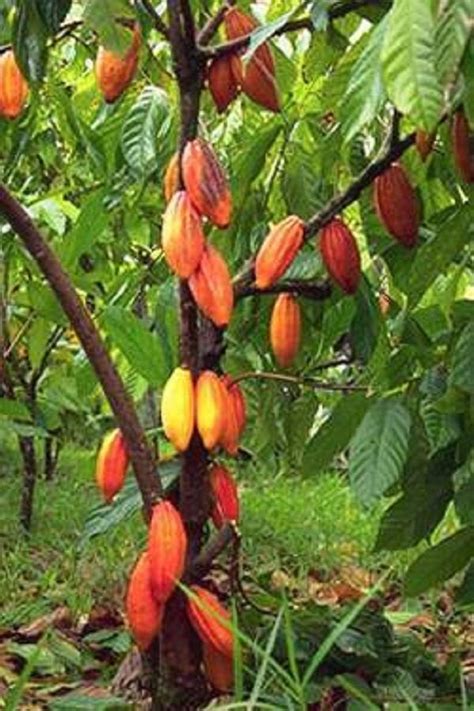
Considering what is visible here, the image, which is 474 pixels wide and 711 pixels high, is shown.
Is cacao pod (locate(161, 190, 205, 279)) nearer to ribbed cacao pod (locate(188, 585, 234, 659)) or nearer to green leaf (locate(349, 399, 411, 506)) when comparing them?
green leaf (locate(349, 399, 411, 506))

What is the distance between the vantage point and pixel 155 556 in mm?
1373

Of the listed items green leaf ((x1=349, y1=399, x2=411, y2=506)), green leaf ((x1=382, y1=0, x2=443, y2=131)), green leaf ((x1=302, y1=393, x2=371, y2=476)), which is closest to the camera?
green leaf ((x1=382, y1=0, x2=443, y2=131))

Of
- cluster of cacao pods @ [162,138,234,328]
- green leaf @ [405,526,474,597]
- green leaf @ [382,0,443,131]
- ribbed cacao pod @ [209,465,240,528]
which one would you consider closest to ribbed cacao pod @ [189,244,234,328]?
cluster of cacao pods @ [162,138,234,328]

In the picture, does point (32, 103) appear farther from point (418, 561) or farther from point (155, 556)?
point (418, 561)

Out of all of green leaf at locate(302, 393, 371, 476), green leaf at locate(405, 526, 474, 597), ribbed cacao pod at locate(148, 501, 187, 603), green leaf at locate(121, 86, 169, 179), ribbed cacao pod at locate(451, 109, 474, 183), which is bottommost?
green leaf at locate(405, 526, 474, 597)

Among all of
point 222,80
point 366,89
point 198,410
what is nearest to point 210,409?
point 198,410

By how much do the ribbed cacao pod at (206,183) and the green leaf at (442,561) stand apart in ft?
1.39

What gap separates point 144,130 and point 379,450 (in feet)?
1.88

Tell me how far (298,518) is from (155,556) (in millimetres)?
2610

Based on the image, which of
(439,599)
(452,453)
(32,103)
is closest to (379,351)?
(452,453)

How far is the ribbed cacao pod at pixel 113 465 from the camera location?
1.45 m

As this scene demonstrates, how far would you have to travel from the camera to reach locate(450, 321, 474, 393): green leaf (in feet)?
4.01

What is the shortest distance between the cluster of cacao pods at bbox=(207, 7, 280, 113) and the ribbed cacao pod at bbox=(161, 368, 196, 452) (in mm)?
308

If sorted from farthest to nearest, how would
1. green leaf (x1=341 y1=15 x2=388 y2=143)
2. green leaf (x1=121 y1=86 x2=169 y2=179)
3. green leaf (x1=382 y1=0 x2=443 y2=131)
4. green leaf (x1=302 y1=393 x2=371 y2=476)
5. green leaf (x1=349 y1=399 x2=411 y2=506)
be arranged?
1. green leaf (x1=121 y1=86 x2=169 y2=179)
2. green leaf (x1=302 y1=393 x2=371 y2=476)
3. green leaf (x1=349 y1=399 x2=411 y2=506)
4. green leaf (x1=341 y1=15 x2=388 y2=143)
5. green leaf (x1=382 y1=0 x2=443 y2=131)
